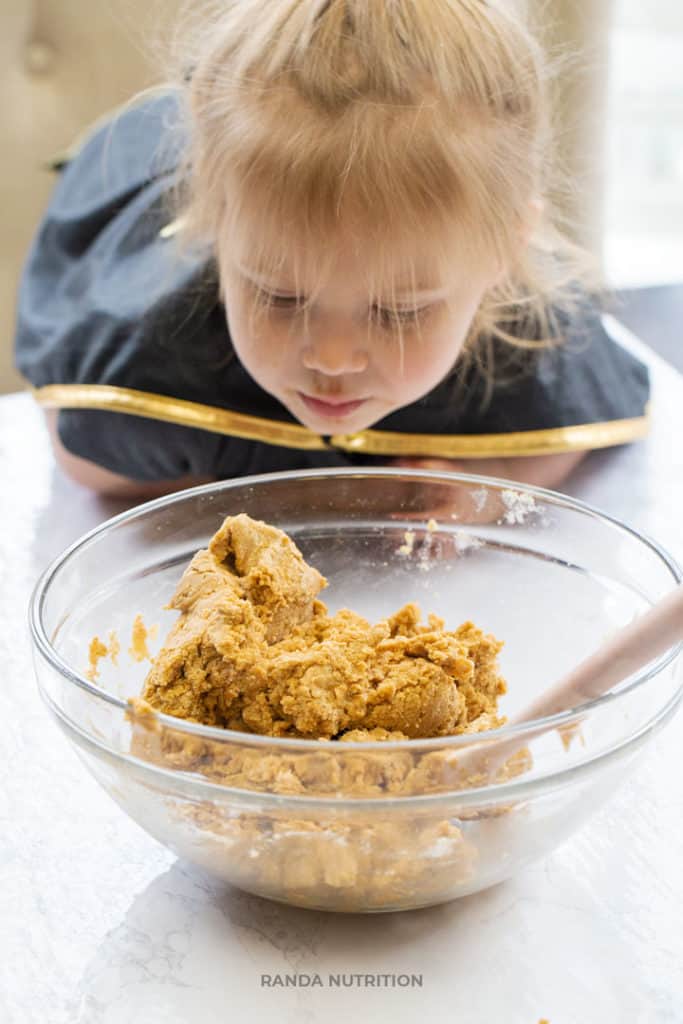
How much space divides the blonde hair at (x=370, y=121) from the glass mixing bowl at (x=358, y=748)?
19 centimetres

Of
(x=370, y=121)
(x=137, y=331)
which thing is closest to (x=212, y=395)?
(x=137, y=331)

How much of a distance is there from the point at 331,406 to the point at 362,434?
0.13 meters

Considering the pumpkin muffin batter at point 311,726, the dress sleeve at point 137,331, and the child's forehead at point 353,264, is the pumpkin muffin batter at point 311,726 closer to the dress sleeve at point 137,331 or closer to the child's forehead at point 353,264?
the child's forehead at point 353,264

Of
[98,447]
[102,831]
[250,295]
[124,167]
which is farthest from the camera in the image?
[124,167]

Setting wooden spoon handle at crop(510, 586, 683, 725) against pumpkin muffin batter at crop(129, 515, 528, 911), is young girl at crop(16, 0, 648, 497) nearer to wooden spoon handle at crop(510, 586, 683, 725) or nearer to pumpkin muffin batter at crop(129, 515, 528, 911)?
pumpkin muffin batter at crop(129, 515, 528, 911)

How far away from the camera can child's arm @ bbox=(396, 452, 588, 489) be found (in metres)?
Answer: 1.04

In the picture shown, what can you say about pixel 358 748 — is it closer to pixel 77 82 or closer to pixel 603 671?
pixel 603 671

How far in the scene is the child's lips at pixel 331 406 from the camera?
91 cm

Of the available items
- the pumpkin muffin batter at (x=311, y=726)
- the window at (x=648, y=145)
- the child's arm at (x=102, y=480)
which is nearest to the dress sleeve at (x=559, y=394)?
the child's arm at (x=102, y=480)

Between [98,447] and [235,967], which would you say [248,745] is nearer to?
[235,967]

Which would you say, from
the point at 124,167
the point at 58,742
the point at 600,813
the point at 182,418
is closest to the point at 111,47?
the point at 124,167

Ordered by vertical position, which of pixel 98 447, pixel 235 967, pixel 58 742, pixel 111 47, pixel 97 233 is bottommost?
pixel 235 967

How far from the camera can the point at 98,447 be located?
1027mm

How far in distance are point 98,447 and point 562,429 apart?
38cm
